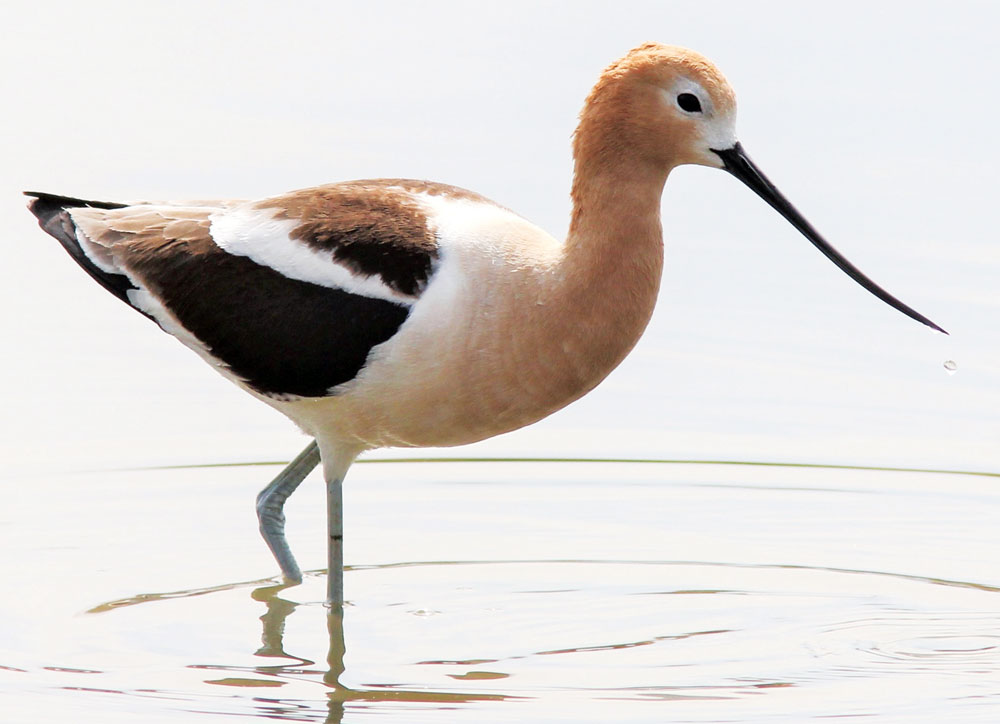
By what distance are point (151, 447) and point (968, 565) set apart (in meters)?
3.69

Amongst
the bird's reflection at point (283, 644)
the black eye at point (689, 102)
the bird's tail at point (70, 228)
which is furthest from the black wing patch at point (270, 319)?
the black eye at point (689, 102)

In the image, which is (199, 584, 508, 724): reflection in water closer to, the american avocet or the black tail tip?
the american avocet

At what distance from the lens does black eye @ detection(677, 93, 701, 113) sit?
7.96 metres

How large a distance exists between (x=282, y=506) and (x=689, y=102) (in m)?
2.61

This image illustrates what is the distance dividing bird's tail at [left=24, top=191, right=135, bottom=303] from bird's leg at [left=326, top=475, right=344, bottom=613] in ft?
3.68

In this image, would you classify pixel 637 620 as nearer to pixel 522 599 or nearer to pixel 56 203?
pixel 522 599

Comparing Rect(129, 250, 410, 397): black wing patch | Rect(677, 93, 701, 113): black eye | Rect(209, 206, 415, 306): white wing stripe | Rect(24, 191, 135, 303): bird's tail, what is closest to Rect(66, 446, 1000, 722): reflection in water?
Rect(129, 250, 410, 397): black wing patch

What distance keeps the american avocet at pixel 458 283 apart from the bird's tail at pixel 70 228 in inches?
16.2

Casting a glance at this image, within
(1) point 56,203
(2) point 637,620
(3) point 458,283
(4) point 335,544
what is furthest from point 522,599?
(1) point 56,203

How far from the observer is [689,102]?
26.2 feet

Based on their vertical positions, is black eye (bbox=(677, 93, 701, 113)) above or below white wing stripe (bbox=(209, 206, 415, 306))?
above

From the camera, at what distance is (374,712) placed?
7.87 metres

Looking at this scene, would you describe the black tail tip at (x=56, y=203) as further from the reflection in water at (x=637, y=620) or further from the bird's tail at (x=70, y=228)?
the reflection in water at (x=637, y=620)

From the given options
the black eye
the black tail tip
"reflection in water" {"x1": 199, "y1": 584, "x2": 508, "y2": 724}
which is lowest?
"reflection in water" {"x1": 199, "y1": 584, "x2": 508, "y2": 724}
